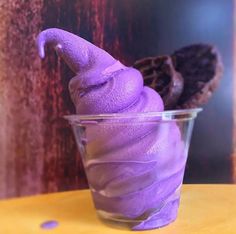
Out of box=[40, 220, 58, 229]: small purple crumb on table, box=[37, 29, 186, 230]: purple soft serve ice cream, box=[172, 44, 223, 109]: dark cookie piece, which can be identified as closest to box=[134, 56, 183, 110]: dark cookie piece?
box=[172, 44, 223, 109]: dark cookie piece

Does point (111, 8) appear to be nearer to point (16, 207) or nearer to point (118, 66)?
point (118, 66)

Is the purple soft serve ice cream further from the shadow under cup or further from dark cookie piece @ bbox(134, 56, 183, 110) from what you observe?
dark cookie piece @ bbox(134, 56, 183, 110)

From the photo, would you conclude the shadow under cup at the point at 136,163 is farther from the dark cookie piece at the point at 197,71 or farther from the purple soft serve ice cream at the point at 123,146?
the dark cookie piece at the point at 197,71

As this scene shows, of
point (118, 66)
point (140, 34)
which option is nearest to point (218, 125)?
point (140, 34)

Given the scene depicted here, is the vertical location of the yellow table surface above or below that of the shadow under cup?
below

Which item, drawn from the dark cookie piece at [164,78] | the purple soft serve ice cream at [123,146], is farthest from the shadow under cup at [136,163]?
the dark cookie piece at [164,78]

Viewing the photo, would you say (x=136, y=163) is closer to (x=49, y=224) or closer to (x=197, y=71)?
(x=49, y=224)
